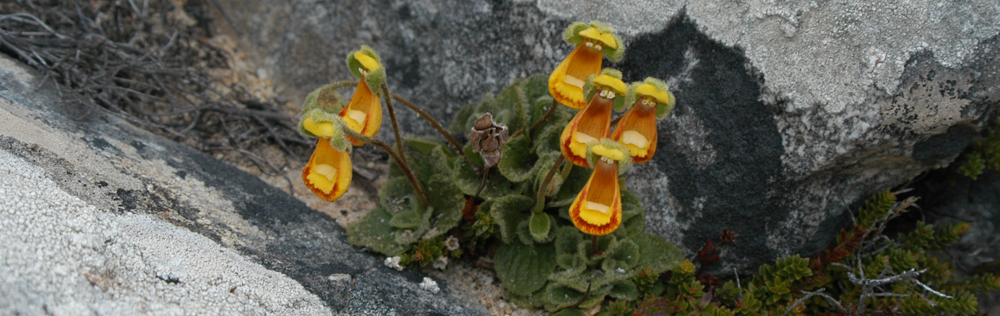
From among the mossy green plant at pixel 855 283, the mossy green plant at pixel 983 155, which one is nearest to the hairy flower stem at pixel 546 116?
the mossy green plant at pixel 855 283

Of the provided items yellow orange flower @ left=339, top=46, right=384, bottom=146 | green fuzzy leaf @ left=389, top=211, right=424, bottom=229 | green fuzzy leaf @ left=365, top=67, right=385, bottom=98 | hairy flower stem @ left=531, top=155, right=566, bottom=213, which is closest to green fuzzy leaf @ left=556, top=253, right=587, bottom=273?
hairy flower stem @ left=531, top=155, right=566, bottom=213

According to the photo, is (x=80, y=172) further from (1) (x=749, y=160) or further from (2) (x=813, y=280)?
(2) (x=813, y=280)

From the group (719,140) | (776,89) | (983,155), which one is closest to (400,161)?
(719,140)

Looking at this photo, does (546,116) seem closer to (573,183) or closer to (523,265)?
(573,183)

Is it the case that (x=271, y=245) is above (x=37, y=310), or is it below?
below

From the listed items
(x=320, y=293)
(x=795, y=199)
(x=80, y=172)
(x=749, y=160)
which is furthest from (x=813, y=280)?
(x=80, y=172)
